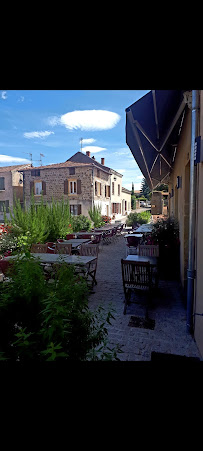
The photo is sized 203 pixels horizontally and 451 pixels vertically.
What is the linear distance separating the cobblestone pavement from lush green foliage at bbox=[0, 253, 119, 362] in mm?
848

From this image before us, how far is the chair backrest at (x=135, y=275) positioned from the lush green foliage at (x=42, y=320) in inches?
88.3

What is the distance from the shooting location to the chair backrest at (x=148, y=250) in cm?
539

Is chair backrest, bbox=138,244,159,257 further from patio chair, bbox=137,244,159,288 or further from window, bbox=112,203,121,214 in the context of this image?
window, bbox=112,203,121,214

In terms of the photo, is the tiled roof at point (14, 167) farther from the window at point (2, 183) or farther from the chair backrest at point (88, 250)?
the chair backrest at point (88, 250)

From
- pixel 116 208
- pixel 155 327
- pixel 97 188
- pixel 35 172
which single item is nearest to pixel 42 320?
pixel 155 327

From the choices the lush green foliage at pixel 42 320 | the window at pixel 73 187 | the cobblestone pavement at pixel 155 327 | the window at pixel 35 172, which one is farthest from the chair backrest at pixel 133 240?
the window at pixel 35 172

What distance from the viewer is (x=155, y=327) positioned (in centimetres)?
349

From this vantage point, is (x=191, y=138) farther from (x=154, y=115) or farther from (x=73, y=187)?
(x=73, y=187)

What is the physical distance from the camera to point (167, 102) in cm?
320
